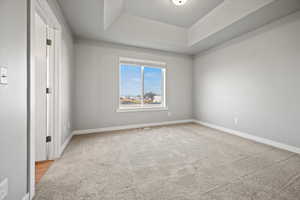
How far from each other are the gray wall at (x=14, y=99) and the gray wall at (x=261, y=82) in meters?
3.75

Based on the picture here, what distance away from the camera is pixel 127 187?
1.26 m

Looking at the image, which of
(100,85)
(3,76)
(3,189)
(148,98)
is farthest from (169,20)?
(3,189)

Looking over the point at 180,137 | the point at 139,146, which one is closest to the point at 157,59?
the point at 180,137

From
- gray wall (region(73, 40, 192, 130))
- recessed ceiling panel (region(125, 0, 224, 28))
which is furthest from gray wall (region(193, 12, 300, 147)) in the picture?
gray wall (region(73, 40, 192, 130))

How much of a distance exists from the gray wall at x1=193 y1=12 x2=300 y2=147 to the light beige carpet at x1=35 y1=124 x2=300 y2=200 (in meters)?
0.55

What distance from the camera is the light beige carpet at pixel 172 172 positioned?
3.86ft

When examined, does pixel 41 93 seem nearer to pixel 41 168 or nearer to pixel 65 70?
pixel 65 70

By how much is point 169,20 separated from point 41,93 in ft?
10.5

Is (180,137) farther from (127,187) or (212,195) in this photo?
(127,187)

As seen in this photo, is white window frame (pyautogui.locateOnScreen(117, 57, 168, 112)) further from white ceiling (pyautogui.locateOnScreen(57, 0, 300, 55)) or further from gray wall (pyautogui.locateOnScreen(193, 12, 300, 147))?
gray wall (pyautogui.locateOnScreen(193, 12, 300, 147))

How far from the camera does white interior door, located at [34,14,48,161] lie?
171 cm

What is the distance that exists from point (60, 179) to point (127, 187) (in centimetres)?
81

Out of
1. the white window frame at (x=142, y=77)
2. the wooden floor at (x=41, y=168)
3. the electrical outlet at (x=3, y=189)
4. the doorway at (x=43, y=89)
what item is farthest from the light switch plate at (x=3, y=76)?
the white window frame at (x=142, y=77)

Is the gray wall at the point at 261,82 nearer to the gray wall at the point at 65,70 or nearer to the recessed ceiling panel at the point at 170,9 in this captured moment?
the recessed ceiling panel at the point at 170,9
